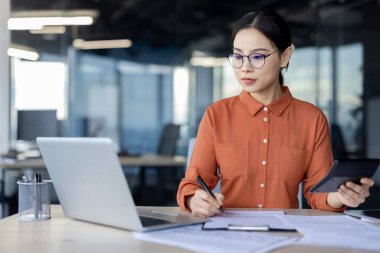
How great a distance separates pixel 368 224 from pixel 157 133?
6.20 m

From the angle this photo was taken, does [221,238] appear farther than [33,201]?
No

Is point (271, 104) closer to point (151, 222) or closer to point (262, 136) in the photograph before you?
point (262, 136)

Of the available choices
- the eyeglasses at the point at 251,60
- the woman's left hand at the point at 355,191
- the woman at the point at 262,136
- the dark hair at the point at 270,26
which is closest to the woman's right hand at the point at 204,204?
the woman at the point at 262,136

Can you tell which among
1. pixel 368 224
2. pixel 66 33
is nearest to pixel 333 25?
pixel 66 33

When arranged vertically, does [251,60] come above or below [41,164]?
above

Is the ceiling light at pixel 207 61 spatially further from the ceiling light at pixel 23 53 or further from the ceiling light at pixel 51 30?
the ceiling light at pixel 23 53

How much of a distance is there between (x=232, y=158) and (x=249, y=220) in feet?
1.50

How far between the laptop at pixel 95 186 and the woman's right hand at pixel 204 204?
1.3 inches

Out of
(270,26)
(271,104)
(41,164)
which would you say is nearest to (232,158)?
(271,104)

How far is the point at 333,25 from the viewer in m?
6.93

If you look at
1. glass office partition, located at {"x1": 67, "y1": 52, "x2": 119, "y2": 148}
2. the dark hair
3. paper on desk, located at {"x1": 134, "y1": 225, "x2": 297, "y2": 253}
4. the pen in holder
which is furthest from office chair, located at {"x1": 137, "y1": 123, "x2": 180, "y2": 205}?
paper on desk, located at {"x1": 134, "y1": 225, "x2": 297, "y2": 253}

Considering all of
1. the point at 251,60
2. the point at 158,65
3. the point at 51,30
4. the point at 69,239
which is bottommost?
the point at 69,239

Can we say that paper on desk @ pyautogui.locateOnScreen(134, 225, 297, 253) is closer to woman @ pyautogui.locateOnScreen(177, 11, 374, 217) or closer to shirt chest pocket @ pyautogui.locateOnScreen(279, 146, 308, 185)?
woman @ pyautogui.locateOnScreen(177, 11, 374, 217)

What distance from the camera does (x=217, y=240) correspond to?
136 cm
